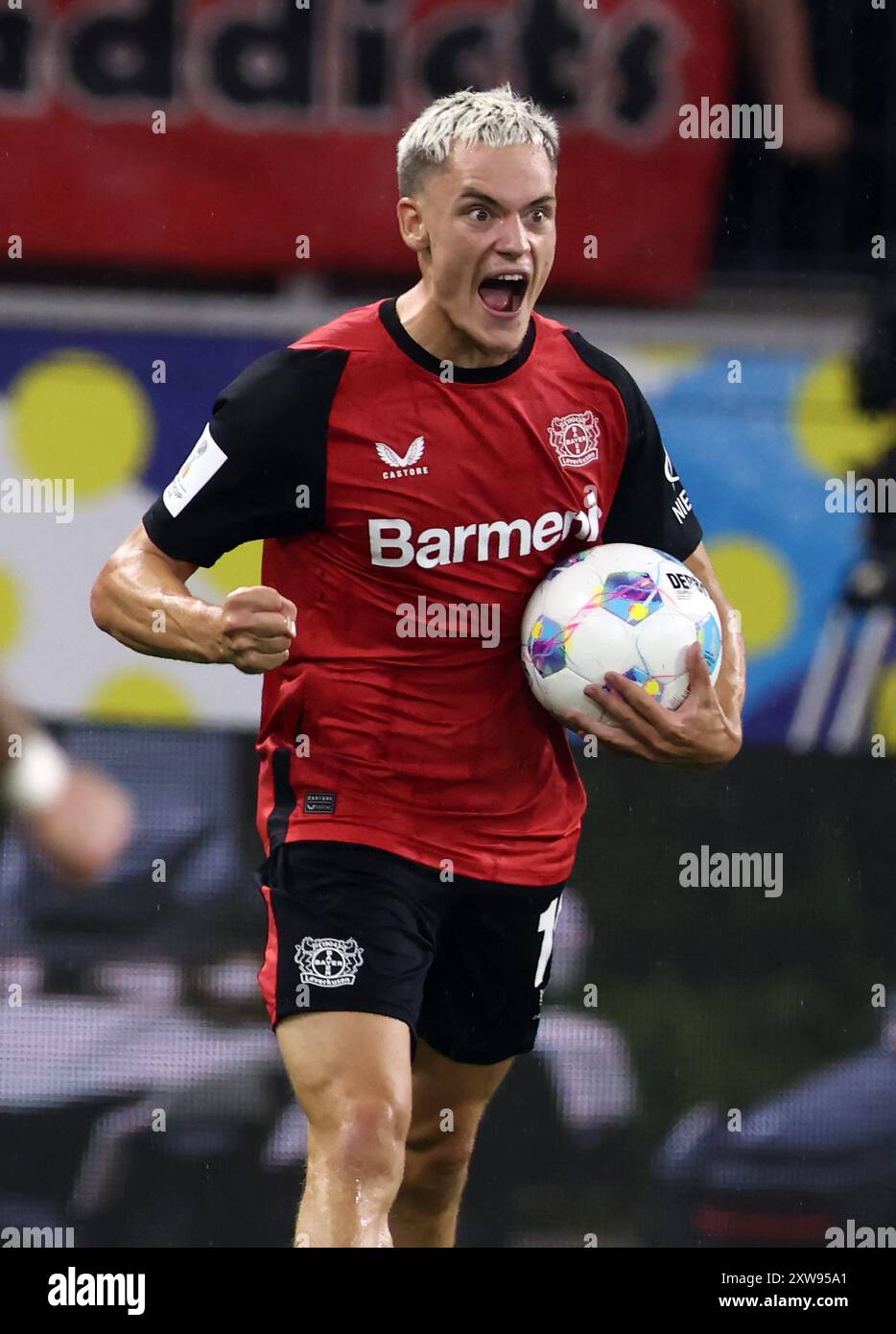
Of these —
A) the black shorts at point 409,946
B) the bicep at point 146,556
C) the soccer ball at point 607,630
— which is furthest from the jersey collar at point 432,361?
the black shorts at point 409,946

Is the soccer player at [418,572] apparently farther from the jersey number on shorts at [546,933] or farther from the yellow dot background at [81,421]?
the yellow dot background at [81,421]

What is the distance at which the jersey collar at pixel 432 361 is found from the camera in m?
3.56

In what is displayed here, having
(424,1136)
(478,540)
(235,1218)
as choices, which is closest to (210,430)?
(478,540)

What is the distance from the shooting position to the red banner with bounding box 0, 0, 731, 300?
4996mm

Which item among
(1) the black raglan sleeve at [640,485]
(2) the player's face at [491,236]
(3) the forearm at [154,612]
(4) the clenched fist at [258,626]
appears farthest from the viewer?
(1) the black raglan sleeve at [640,485]

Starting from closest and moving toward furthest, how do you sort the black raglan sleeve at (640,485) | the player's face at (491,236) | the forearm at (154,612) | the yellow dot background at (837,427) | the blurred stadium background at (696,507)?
1. the forearm at (154,612)
2. the player's face at (491,236)
3. the black raglan sleeve at (640,485)
4. the blurred stadium background at (696,507)
5. the yellow dot background at (837,427)

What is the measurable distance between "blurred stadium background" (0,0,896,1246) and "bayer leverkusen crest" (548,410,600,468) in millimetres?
1439

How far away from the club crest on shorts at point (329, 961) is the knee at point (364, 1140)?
0.22 metres

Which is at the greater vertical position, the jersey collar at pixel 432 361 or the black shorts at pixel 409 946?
the jersey collar at pixel 432 361

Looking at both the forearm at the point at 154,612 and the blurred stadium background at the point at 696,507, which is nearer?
the forearm at the point at 154,612

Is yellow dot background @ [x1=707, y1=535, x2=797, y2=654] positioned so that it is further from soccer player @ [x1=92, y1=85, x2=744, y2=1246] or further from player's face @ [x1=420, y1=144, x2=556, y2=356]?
player's face @ [x1=420, y1=144, x2=556, y2=356]

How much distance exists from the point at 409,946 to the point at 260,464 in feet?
2.89

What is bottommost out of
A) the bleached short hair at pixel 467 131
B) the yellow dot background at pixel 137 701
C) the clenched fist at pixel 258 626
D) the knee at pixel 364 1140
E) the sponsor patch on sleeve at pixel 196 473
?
the knee at pixel 364 1140

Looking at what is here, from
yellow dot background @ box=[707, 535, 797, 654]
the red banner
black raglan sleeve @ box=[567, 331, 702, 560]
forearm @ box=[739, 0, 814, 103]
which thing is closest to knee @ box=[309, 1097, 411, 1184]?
black raglan sleeve @ box=[567, 331, 702, 560]
